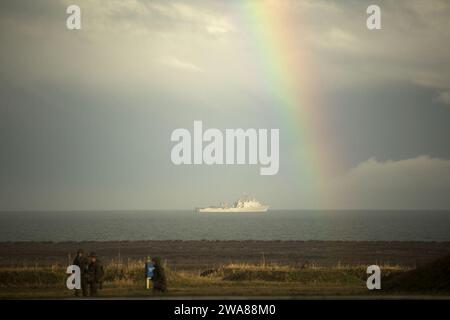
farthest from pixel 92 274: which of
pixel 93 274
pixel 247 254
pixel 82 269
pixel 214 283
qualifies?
pixel 247 254

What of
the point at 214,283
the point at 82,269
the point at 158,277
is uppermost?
the point at 82,269

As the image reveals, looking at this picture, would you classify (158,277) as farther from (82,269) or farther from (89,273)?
(82,269)

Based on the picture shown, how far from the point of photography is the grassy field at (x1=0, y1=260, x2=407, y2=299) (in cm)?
2855

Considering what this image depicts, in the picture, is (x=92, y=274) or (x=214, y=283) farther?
(x=214, y=283)

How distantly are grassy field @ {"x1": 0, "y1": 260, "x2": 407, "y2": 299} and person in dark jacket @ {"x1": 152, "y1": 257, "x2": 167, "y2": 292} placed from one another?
15.6 inches

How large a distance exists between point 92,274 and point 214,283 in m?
8.12

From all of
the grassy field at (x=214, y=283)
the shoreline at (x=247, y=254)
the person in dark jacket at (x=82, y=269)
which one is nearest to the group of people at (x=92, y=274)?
the person in dark jacket at (x=82, y=269)

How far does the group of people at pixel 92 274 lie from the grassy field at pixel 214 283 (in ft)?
1.55

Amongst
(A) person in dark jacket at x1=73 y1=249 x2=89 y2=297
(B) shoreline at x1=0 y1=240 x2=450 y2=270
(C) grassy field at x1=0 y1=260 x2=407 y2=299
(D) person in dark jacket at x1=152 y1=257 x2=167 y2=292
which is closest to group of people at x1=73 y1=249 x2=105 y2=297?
(A) person in dark jacket at x1=73 y1=249 x2=89 y2=297

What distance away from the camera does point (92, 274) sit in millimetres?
27844
